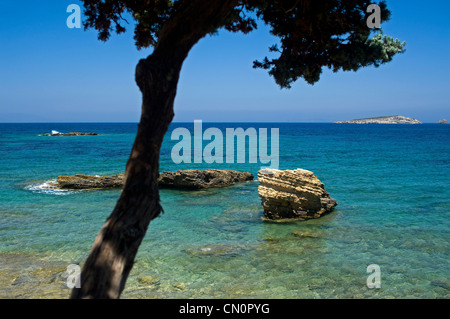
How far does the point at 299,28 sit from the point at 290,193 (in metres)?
11.5

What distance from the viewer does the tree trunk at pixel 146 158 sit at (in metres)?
4.38

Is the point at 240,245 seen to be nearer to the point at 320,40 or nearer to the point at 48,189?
the point at 320,40

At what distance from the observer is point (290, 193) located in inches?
679

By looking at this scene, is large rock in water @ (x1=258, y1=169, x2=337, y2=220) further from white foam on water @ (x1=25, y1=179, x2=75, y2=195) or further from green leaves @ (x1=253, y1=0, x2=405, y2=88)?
white foam on water @ (x1=25, y1=179, x2=75, y2=195)

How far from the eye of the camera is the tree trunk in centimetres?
438

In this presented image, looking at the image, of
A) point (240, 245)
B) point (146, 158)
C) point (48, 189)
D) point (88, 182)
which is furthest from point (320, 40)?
point (48, 189)

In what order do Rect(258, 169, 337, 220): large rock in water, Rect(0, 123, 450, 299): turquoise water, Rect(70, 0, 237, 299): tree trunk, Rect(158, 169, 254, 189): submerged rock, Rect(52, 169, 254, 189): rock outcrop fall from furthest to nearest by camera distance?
Rect(158, 169, 254, 189): submerged rock < Rect(52, 169, 254, 189): rock outcrop < Rect(258, 169, 337, 220): large rock in water < Rect(0, 123, 450, 299): turquoise water < Rect(70, 0, 237, 299): tree trunk

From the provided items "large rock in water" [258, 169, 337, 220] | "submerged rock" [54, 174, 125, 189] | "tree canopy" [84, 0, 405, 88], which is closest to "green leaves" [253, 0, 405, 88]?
"tree canopy" [84, 0, 405, 88]

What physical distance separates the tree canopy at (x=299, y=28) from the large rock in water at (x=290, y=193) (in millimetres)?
10092

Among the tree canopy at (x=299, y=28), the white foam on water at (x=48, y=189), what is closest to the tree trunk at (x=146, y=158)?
the tree canopy at (x=299, y=28)

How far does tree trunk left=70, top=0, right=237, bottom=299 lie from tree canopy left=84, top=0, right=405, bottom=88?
30 cm

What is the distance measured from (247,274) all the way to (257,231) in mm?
4776

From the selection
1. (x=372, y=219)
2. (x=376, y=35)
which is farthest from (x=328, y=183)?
(x=376, y=35)

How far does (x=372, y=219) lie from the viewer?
18156 millimetres
